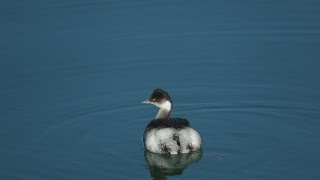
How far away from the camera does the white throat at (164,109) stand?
15.7 meters

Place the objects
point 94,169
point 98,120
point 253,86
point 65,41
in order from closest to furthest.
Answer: point 94,169
point 98,120
point 253,86
point 65,41

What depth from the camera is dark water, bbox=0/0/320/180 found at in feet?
47.4

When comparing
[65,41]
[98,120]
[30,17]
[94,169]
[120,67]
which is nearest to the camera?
[94,169]

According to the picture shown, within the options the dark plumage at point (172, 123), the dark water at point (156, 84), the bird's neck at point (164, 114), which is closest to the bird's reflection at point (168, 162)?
the dark water at point (156, 84)

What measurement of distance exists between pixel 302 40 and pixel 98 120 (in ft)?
17.6

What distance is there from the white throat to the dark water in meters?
0.47

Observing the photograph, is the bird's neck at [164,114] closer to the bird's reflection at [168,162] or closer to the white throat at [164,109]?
the white throat at [164,109]

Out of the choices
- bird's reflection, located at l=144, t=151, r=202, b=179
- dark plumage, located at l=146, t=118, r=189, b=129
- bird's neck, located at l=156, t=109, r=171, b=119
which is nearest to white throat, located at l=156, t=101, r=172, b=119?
bird's neck, located at l=156, t=109, r=171, b=119

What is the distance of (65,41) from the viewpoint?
20.0m

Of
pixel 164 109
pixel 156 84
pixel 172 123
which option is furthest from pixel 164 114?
pixel 156 84

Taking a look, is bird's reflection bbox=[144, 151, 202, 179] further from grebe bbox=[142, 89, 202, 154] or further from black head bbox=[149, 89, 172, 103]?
black head bbox=[149, 89, 172, 103]

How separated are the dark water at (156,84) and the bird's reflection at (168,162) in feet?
A: 0.07

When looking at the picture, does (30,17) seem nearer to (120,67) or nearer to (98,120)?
(120,67)

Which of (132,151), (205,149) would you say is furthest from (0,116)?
(205,149)
